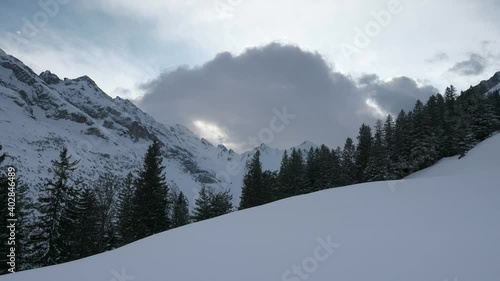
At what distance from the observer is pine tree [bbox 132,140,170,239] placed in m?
26.0

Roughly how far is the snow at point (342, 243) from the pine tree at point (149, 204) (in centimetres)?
1584

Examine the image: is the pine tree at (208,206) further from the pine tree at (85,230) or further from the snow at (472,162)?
the snow at (472,162)

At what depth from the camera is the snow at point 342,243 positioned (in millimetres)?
6137

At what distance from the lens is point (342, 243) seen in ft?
24.8

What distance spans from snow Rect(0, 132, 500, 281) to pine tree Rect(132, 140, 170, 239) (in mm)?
15843

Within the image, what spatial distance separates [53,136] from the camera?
129750 mm

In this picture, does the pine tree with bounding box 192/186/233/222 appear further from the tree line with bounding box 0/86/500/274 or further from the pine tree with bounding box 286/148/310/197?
the pine tree with bounding box 286/148/310/197

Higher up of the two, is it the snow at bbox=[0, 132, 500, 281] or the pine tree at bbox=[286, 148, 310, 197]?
the pine tree at bbox=[286, 148, 310, 197]

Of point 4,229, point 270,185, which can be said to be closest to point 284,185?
point 270,185

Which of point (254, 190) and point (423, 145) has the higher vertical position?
point (423, 145)

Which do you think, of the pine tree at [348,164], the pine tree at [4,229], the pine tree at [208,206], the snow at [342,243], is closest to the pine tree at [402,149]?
the pine tree at [348,164]

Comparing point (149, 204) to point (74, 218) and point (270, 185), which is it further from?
point (270, 185)

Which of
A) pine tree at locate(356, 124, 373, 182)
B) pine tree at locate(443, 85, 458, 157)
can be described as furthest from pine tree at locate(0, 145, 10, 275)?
pine tree at locate(443, 85, 458, 157)

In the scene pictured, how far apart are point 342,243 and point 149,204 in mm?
22187
